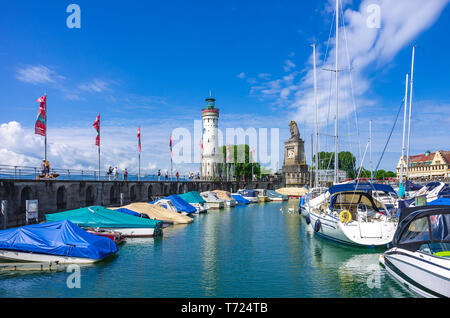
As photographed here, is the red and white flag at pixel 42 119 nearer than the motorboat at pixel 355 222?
No

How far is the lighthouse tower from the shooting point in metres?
98.9

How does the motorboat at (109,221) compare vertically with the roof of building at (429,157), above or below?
below

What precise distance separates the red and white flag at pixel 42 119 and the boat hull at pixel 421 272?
101 ft

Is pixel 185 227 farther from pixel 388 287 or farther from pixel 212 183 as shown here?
pixel 212 183

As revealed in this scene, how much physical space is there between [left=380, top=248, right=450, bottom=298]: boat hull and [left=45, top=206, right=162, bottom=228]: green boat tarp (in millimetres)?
18739

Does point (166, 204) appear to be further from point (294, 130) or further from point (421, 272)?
point (294, 130)

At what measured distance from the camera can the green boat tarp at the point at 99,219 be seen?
26438mm

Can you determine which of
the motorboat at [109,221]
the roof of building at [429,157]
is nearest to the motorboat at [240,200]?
the motorboat at [109,221]

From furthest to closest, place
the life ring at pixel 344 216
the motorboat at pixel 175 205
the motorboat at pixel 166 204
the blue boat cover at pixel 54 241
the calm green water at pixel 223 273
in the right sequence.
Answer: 1. the motorboat at pixel 175 205
2. the motorboat at pixel 166 204
3. the life ring at pixel 344 216
4. the blue boat cover at pixel 54 241
5. the calm green water at pixel 223 273

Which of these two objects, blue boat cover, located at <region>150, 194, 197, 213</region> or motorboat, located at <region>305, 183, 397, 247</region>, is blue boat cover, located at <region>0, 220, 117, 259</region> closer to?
motorboat, located at <region>305, 183, 397, 247</region>

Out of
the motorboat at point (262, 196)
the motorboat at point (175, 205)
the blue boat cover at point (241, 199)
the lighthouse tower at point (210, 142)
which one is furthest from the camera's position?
the lighthouse tower at point (210, 142)

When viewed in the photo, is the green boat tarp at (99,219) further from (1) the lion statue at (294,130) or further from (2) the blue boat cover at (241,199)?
(1) the lion statue at (294,130)
